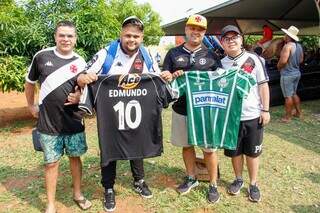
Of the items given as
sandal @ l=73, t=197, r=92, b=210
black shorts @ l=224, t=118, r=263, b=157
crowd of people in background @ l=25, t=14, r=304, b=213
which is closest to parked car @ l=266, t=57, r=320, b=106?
crowd of people in background @ l=25, t=14, r=304, b=213

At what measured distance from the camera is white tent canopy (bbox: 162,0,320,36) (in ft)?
38.3

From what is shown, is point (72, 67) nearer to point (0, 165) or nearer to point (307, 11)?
point (0, 165)

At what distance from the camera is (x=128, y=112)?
3881mm

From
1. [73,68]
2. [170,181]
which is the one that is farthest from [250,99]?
[73,68]

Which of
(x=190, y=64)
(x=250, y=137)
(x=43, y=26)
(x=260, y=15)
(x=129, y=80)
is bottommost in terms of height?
(x=250, y=137)

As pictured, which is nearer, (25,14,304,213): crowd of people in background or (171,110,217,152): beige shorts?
(25,14,304,213): crowd of people in background

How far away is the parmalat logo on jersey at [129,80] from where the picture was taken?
3797 millimetres

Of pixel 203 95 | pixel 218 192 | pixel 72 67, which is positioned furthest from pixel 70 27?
pixel 218 192

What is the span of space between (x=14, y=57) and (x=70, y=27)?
446cm

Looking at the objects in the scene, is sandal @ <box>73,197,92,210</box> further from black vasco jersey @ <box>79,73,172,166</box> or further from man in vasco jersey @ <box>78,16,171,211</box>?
black vasco jersey @ <box>79,73,172,166</box>

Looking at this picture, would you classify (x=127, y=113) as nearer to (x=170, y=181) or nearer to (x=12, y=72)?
(x=170, y=181)

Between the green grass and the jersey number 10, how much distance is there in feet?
3.27

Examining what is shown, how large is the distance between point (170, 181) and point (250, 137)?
1286 mm

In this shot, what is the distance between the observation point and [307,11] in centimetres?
1342
